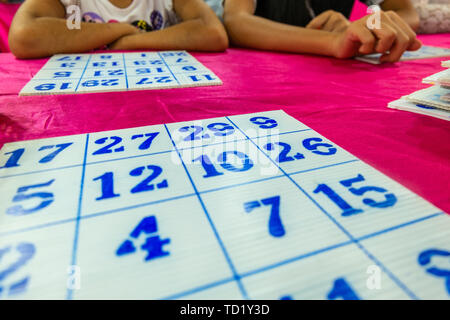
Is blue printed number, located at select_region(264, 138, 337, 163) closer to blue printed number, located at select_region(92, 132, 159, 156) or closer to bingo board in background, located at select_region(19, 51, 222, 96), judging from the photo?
blue printed number, located at select_region(92, 132, 159, 156)

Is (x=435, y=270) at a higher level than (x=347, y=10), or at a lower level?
lower


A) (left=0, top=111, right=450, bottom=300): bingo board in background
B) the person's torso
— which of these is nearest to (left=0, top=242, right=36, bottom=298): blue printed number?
(left=0, top=111, right=450, bottom=300): bingo board in background

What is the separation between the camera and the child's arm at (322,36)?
910mm

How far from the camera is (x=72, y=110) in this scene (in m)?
0.55

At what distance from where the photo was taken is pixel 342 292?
22cm

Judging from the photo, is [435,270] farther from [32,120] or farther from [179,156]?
[32,120]

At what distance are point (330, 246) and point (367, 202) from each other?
0.09m

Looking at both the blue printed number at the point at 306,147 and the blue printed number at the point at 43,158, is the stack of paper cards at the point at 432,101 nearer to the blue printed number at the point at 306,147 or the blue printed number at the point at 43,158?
the blue printed number at the point at 306,147

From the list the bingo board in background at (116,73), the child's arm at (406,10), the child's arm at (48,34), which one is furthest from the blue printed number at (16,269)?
the child's arm at (406,10)

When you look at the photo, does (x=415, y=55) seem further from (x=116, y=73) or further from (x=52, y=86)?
(x=52, y=86)

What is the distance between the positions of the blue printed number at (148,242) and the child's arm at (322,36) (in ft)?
3.06
